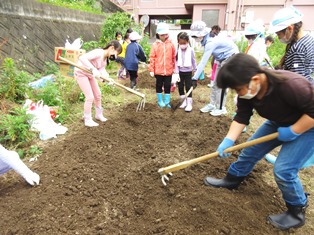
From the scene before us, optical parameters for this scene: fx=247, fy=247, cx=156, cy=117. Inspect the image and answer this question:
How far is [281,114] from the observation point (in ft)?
6.17

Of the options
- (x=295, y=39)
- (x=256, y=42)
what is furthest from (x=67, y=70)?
(x=295, y=39)

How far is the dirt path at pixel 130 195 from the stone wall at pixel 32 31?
3171 millimetres

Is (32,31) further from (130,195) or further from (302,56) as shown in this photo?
(302,56)

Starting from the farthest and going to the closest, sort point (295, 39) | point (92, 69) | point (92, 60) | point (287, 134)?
point (92, 60) < point (92, 69) < point (295, 39) < point (287, 134)

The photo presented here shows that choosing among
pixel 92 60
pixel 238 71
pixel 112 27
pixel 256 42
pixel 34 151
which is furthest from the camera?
pixel 112 27

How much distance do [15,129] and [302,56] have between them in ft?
12.0

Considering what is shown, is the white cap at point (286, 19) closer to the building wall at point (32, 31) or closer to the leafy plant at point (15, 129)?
A: the leafy plant at point (15, 129)

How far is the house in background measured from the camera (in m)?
15.7

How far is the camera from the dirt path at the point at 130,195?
206 cm

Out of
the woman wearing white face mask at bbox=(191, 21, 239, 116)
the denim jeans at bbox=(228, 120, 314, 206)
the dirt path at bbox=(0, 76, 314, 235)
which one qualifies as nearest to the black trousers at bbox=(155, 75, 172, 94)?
the woman wearing white face mask at bbox=(191, 21, 239, 116)

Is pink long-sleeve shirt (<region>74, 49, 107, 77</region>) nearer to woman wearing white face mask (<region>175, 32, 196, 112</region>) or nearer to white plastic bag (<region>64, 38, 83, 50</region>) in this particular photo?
white plastic bag (<region>64, 38, 83, 50</region>)

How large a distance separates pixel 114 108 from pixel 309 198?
3.79 metres

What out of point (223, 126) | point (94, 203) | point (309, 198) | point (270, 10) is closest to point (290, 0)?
point (270, 10)

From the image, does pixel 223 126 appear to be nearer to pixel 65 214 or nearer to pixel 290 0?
pixel 65 214
